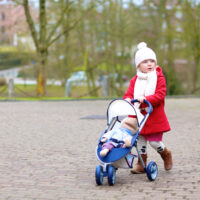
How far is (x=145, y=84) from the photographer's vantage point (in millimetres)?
6234

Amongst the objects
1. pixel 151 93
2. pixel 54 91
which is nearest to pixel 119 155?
pixel 151 93

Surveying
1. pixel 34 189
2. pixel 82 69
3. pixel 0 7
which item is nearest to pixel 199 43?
pixel 82 69

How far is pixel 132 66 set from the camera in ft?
114

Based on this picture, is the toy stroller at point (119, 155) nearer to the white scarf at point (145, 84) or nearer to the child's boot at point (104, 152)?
the child's boot at point (104, 152)

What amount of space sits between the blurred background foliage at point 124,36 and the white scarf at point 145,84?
23663mm

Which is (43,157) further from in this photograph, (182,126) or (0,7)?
(0,7)

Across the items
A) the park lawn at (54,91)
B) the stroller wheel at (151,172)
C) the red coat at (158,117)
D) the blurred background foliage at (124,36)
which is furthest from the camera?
the park lawn at (54,91)

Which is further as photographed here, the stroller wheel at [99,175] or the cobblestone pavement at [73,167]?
the stroller wheel at [99,175]

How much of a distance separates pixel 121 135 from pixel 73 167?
126 cm

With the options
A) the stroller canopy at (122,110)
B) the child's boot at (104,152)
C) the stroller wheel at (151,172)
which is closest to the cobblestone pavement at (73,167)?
the stroller wheel at (151,172)

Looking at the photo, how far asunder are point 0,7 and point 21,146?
2688 centimetres

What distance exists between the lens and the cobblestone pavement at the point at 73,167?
5.35 meters

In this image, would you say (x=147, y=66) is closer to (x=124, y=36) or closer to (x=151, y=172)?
(x=151, y=172)

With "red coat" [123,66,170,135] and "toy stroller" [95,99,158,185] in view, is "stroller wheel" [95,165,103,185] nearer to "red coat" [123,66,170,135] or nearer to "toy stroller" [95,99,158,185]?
"toy stroller" [95,99,158,185]
